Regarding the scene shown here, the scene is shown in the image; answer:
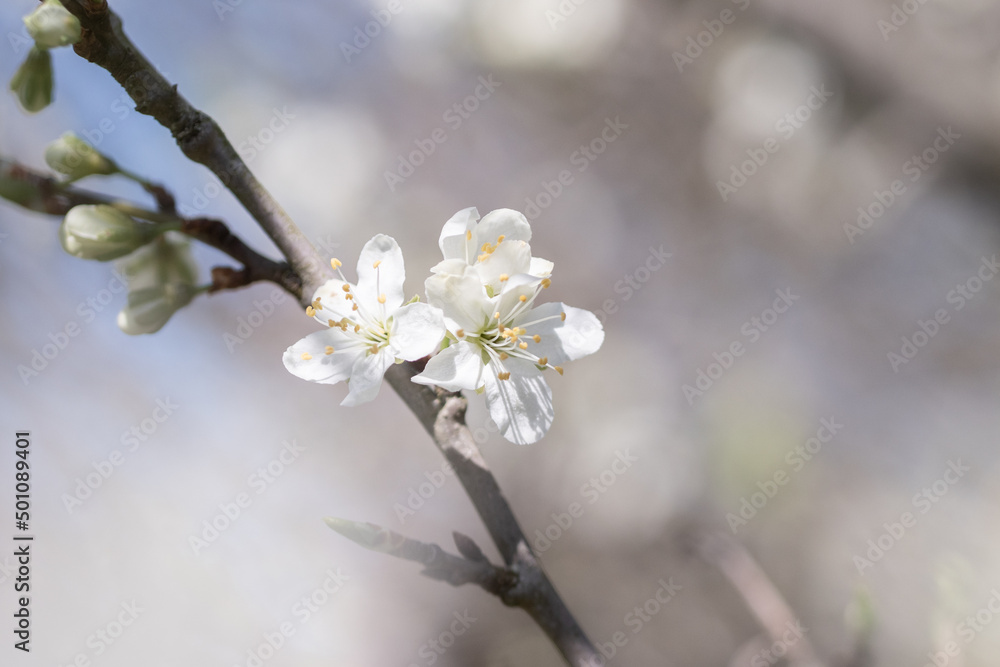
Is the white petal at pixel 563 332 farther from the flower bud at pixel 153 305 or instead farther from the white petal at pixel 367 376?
the flower bud at pixel 153 305

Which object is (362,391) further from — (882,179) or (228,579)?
(882,179)

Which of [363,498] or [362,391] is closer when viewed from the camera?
[362,391]

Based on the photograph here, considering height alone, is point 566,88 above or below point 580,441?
above

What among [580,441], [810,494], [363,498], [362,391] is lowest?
[363,498]

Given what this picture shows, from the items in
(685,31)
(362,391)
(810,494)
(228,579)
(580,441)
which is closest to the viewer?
(362,391)

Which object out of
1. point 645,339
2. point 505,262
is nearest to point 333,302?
point 505,262

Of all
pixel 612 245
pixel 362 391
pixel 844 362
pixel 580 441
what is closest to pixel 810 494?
pixel 844 362

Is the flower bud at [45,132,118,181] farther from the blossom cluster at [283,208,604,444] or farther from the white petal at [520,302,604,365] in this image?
the white petal at [520,302,604,365]
